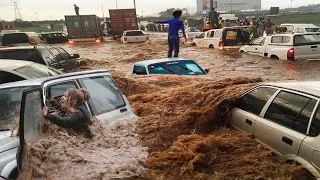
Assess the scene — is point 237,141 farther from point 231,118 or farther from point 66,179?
point 66,179

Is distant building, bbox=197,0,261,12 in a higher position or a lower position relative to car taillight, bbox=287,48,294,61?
higher

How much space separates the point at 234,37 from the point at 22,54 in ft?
39.7

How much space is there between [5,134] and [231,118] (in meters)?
3.04

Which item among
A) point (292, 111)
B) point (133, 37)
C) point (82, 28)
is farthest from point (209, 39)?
point (292, 111)

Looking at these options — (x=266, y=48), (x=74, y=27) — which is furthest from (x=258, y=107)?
(x=74, y=27)

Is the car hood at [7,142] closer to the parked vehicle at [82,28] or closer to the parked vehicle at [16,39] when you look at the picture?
the parked vehicle at [16,39]

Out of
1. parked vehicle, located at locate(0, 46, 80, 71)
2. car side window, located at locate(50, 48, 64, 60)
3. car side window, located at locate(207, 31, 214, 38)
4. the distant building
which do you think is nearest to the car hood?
parked vehicle, located at locate(0, 46, 80, 71)

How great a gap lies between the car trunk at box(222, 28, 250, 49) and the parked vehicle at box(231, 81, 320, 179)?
13805 mm

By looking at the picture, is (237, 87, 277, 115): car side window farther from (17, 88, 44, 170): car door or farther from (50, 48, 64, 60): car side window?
(50, 48, 64, 60): car side window

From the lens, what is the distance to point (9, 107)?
4.24 meters

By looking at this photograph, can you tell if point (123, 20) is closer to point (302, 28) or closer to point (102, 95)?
point (302, 28)

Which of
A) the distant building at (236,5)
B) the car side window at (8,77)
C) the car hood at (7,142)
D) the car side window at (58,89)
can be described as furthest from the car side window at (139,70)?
the distant building at (236,5)

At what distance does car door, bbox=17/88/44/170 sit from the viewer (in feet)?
10.4

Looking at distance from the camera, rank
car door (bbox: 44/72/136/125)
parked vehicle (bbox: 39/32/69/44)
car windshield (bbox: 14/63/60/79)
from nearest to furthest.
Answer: car door (bbox: 44/72/136/125) < car windshield (bbox: 14/63/60/79) < parked vehicle (bbox: 39/32/69/44)
